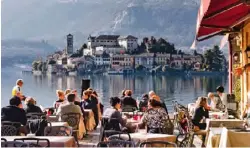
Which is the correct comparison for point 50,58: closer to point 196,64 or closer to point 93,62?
point 93,62

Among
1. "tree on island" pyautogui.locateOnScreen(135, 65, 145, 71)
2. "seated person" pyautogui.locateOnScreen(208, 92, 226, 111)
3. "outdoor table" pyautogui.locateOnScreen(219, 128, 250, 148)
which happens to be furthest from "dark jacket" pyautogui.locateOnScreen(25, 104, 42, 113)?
"tree on island" pyautogui.locateOnScreen(135, 65, 145, 71)

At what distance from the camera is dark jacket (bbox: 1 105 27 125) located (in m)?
8.03

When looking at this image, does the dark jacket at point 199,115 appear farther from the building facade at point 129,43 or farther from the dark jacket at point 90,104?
the building facade at point 129,43

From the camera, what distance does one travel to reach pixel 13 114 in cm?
804

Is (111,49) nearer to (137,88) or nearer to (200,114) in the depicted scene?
(137,88)

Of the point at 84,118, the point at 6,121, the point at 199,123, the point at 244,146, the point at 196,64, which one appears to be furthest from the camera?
the point at 196,64

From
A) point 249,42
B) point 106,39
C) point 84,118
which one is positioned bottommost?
point 84,118

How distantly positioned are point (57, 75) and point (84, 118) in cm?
15274

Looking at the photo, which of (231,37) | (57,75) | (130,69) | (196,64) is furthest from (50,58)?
(231,37)

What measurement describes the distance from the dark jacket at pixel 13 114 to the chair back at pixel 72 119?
4.27ft

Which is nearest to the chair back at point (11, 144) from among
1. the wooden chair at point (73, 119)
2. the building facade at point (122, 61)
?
the wooden chair at point (73, 119)

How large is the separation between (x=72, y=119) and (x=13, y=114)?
150 cm

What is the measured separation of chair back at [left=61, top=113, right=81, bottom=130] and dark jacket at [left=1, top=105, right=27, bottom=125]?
1302 millimetres

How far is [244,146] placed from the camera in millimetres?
5551
